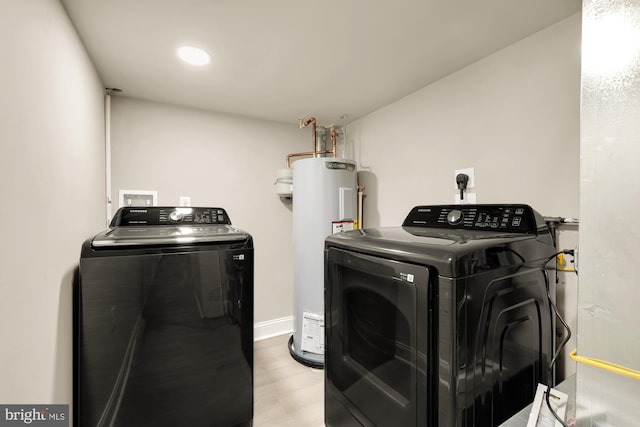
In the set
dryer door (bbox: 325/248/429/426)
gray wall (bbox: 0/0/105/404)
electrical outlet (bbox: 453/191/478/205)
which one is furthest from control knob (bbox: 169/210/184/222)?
electrical outlet (bbox: 453/191/478/205)

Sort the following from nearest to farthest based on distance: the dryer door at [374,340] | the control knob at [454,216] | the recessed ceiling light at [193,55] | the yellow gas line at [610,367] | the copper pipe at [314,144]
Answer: the yellow gas line at [610,367]
the dryer door at [374,340]
the control knob at [454,216]
the recessed ceiling light at [193,55]
the copper pipe at [314,144]

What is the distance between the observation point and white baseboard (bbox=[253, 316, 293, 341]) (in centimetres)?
269

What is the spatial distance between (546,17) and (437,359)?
166 cm

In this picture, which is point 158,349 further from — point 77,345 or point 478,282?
point 478,282

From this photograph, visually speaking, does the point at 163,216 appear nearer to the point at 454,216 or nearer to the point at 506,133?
the point at 454,216

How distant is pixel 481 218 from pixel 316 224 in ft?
4.23

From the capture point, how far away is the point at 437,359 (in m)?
0.83

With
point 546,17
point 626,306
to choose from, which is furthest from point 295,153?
point 626,306

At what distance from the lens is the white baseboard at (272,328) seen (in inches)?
106

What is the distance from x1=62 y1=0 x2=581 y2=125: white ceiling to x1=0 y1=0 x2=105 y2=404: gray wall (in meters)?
0.32

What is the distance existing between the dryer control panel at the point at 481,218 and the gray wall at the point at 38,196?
168 cm

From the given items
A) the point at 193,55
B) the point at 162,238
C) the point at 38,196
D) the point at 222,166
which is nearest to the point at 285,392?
the point at 162,238

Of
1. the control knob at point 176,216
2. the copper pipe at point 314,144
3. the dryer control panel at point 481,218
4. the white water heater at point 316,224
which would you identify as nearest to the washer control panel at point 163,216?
the control knob at point 176,216

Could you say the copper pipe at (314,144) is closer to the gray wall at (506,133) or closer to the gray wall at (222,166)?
the gray wall at (222,166)
